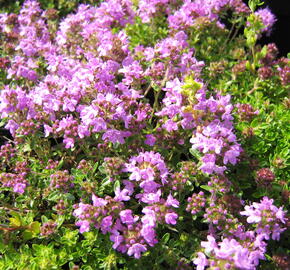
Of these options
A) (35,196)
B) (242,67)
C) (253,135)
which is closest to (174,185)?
(253,135)

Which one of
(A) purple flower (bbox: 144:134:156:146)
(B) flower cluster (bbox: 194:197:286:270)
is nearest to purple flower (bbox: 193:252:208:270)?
(B) flower cluster (bbox: 194:197:286:270)

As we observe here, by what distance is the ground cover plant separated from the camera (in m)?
2.25

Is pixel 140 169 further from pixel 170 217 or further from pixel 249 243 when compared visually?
pixel 249 243

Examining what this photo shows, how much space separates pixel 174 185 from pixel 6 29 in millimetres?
2652

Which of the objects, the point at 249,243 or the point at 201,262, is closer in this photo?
the point at 201,262

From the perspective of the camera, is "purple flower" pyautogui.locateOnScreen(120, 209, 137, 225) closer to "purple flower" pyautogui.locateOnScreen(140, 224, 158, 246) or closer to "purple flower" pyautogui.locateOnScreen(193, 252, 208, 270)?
"purple flower" pyautogui.locateOnScreen(140, 224, 158, 246)

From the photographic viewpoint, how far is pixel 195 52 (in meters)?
3.69

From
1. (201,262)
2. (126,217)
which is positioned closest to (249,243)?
(201,262)

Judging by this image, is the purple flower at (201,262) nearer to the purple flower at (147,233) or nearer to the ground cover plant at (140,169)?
the ground cover plant at (140,169)

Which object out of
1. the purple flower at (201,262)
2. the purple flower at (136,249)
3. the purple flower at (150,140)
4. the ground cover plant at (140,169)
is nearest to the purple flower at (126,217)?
the ground cover plant at (140,169)

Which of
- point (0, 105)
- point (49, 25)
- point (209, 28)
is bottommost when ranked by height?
point (0, 105)

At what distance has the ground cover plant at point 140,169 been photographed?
225cm

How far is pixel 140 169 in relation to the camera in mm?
2352

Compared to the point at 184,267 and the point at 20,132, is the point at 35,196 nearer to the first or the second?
the point at 20,132
